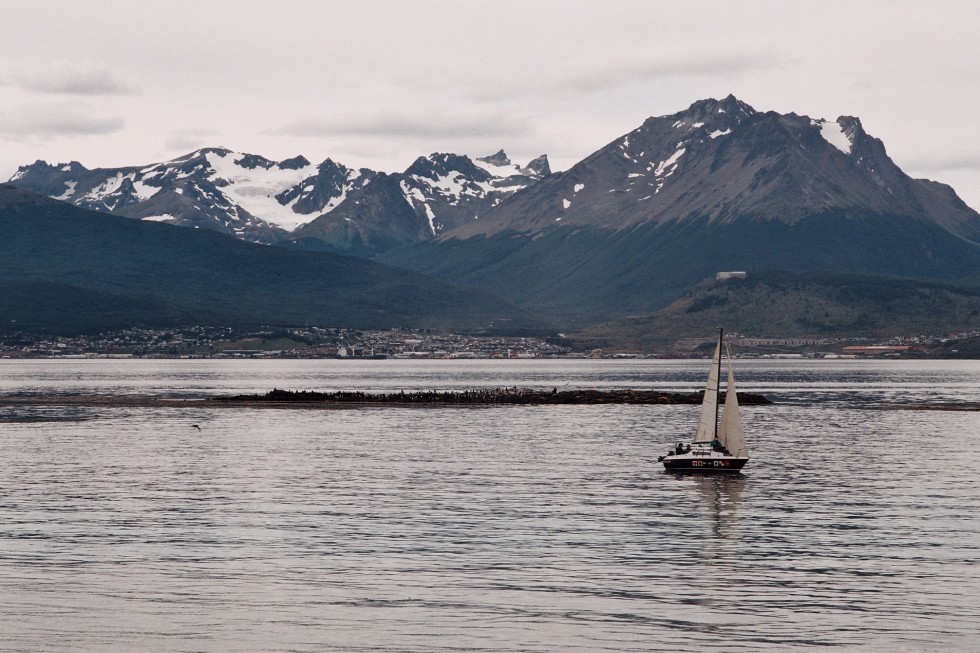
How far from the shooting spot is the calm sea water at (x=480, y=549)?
41250 mm

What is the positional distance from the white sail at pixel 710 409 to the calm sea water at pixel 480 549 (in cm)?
418

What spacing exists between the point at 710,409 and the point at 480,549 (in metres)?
39.2

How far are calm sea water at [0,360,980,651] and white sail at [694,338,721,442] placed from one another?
4.18 meters

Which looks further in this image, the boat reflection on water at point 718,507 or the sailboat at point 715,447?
the sailboat at point 715,447

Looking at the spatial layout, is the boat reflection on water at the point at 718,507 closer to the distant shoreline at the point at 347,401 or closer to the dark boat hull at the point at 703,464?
the dark boat hull at the point at 703,464

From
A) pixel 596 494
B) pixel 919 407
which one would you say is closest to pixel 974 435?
pixel 919 407

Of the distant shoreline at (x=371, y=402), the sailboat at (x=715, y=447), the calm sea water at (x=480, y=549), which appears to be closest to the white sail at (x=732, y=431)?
the sailboat at (x=715, y=447)

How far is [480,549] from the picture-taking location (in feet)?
187

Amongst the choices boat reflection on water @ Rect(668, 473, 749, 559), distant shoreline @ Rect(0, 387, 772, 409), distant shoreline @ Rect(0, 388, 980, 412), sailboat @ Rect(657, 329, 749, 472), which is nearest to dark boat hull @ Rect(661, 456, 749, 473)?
sailboat @ Rect(657, 329, 749, 472)

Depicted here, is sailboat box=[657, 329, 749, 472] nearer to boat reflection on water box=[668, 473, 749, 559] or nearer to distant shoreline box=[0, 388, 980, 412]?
boat reflection on water box=[668, 473, 749, 559]

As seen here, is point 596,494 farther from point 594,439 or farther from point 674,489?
point 594,439

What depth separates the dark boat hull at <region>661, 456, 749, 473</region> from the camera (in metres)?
91.4

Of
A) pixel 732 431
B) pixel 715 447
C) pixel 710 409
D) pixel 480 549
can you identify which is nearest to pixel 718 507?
pixel 715 447

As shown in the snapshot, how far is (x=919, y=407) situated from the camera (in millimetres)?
181250
